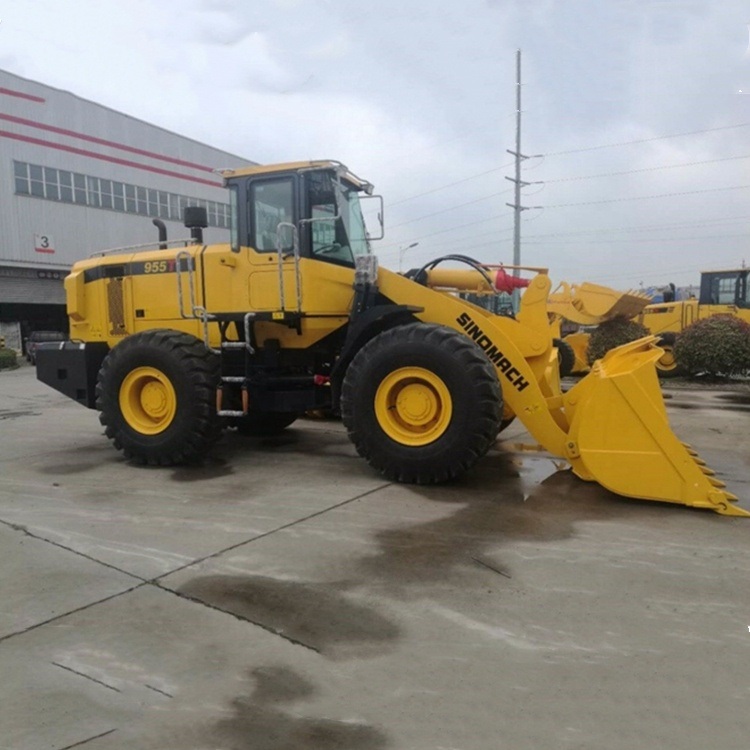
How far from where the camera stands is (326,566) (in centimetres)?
405

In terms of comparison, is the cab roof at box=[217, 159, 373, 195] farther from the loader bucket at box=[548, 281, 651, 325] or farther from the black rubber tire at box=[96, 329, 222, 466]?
the loader bucket at box=[548, 281, 651, 325]

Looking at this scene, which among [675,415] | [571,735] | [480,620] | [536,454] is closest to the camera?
[571,735]

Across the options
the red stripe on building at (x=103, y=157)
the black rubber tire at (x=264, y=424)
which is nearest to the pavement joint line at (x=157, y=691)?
the black rubber tire at (x=264, y=424)

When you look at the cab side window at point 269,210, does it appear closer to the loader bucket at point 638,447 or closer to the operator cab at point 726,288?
the loader bucket at point 638,447

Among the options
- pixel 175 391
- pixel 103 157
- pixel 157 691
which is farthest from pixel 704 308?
pixel 103 157

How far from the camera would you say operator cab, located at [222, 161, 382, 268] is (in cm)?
Result: 636

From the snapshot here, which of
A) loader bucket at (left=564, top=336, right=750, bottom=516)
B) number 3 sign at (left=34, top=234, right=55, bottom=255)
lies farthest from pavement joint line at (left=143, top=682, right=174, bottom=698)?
number 3 sign at (left=34, top=234, right=55, bottom=255)

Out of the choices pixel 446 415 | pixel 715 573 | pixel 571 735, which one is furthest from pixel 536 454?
pixel 571 735

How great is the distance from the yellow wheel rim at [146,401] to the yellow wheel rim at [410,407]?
2.32 metres

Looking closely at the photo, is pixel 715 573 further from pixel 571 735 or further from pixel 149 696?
pixel 149 696

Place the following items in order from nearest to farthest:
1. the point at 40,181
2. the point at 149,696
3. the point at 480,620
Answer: the point at 149,696 < the point at 480,620 < the point at 40,181

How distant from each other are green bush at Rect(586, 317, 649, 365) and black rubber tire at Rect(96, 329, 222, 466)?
10671mm

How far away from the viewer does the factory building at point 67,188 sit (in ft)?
101

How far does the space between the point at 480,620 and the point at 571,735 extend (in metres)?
0.92
